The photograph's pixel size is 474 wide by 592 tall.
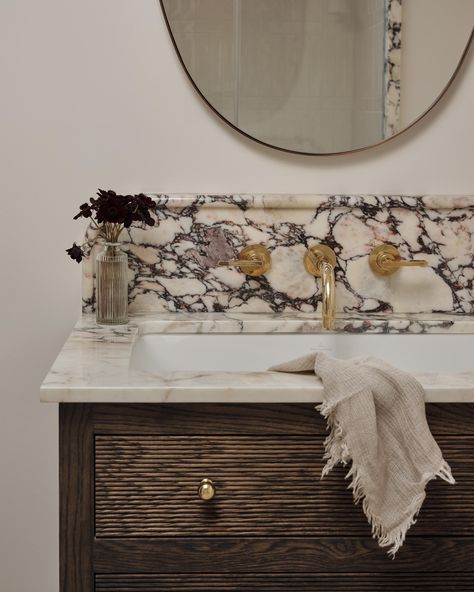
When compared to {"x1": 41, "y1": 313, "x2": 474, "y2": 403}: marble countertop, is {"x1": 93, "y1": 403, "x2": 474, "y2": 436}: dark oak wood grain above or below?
below

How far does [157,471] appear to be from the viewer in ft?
3.81

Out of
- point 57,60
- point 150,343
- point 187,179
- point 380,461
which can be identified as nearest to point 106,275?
point 150,343

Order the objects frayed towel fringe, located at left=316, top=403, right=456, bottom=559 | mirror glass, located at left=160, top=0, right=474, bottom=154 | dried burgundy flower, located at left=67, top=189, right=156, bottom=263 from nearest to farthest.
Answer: frayed towel fringe, located at left=316, top=403, right=456, bottom=559 → dried burgundy flower, located at left=67, top=189, right=156, bottom=263 → mirror glass, located at left=160, top=0, right=474, bottom=154

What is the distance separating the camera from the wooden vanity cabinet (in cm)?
115

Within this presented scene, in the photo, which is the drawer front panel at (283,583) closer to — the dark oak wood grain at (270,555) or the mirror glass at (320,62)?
the dark oak wood grain at (270,555)

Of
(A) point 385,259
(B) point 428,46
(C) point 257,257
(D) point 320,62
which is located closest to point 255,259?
(C) point 257,257

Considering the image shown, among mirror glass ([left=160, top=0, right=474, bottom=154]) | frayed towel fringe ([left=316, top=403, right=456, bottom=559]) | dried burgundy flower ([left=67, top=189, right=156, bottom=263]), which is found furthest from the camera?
mirror glass ([left=160, top=0, right=474, bottom=154])

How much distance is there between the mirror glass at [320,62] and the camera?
1.73 m

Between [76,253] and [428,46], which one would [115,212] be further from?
[428,46]

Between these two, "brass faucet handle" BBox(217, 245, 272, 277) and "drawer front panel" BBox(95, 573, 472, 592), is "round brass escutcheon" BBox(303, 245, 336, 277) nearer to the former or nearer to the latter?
"brass faucet handle" BBox(217, 245, 272, 277)

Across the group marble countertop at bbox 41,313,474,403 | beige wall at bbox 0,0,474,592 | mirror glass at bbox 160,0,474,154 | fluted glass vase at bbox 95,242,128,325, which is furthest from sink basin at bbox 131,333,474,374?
mirror glass at bbox 160,0,474,154

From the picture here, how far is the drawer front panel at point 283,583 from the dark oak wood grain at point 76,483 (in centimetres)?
6

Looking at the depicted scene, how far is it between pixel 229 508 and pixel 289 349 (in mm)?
532

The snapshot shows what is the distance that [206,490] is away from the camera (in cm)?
116
